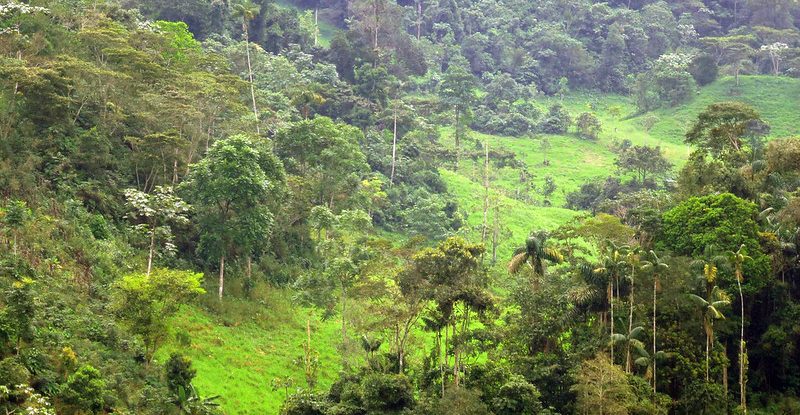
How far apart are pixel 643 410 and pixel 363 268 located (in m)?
13.7

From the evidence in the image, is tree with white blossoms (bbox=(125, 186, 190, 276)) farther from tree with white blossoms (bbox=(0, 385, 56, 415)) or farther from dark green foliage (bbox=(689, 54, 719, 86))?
dark green foliage (bbox=(689, 54, 719, 86))

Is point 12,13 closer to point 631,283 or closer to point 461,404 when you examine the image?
point 461,404

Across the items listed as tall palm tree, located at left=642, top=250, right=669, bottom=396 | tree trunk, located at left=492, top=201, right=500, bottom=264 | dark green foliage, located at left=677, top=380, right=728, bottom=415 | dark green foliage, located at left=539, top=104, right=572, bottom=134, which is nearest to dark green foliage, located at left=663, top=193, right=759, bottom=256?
tall palm tree, located at left=642, top=250, right=669, bottom=396

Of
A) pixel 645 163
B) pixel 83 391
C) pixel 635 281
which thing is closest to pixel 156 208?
pixel 83 391

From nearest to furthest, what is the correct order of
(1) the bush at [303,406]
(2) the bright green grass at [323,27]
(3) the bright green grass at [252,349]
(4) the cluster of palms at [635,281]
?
(1) the bush at [303,406]
(4) the cluster of palms at [635,281]
(3) the bright green grass at [252,349]
(2) the bright green grass at [323,27]

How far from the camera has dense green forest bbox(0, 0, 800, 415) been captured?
30.7 m

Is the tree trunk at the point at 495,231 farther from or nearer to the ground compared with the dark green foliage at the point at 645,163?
nearer to the ground

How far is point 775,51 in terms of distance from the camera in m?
99.8

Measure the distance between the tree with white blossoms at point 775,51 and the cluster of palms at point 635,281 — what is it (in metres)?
75.0

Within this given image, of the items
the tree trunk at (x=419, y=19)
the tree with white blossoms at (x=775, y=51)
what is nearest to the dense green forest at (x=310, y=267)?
the tree trunk at (x=419, y=19)

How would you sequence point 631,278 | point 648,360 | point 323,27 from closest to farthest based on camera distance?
point 648,360 < point 631,278 < point 323,27

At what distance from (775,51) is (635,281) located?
77.4m

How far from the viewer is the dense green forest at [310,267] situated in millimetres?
30719

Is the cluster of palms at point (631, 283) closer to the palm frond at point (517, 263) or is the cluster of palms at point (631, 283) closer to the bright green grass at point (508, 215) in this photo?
the palm frond at point (517, 263)
